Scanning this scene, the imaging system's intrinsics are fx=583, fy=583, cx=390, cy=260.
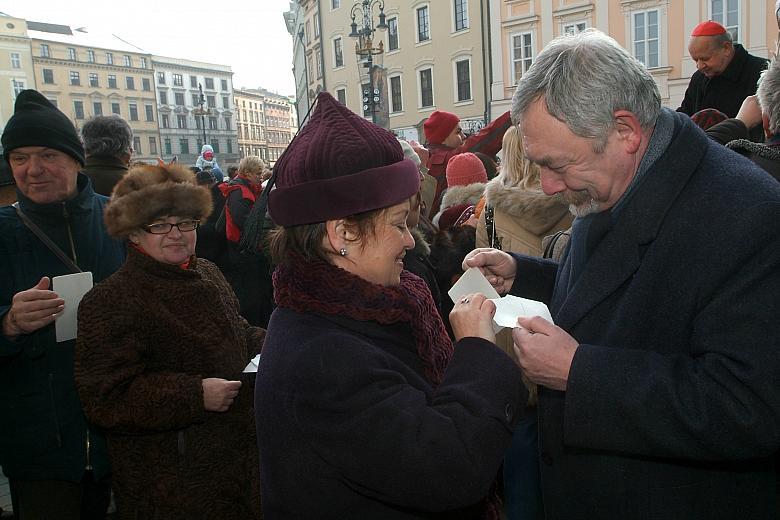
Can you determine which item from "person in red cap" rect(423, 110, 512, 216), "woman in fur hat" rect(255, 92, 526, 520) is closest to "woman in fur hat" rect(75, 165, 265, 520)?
"woman in fur hat" rect(255, 92, 526, 520)

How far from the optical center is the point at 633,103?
1.57 metres

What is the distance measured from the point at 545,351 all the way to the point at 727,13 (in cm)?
2576

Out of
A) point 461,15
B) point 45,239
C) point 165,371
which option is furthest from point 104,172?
point 461,15

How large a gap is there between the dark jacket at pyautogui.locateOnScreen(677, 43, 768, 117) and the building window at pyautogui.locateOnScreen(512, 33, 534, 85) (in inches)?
930

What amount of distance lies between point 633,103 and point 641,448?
0.91 meters

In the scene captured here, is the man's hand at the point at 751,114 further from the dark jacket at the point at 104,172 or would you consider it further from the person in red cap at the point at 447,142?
the dark jacket at the point at 104,172

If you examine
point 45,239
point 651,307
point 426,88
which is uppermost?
point 426,88

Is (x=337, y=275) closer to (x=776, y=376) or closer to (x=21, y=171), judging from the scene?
(x=776, y=376)

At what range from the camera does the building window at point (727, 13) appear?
21703mm

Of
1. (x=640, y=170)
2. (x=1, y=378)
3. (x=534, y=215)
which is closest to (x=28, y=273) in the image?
(x=1, y=378)

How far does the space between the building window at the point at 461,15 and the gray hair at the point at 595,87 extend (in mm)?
31603

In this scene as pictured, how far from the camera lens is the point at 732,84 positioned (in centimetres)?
477

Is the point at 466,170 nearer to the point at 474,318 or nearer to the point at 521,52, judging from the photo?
the point at 474,318

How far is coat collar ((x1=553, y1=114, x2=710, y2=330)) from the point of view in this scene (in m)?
1.56
